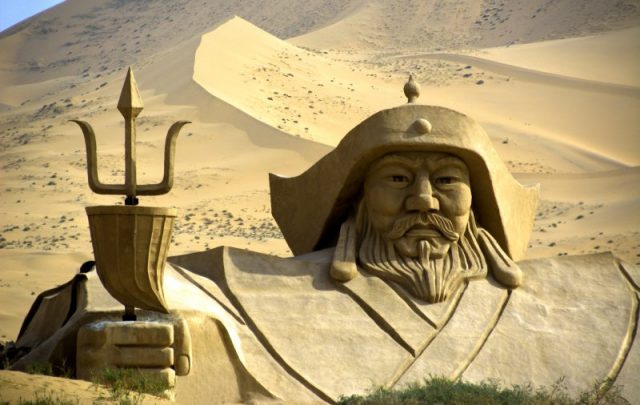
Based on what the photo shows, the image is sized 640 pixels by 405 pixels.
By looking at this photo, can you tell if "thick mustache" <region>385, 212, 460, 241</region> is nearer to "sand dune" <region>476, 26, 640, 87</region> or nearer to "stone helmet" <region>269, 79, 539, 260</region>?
"stone helmet" <region>269, 79, 539, 260</region>

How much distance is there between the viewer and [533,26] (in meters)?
73.8

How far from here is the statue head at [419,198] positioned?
1200 cm

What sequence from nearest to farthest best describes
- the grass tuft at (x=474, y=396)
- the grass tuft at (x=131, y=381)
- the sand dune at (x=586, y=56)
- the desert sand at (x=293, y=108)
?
the grass tuft at (x=131, y=381) < the grass tuft at (x=474, y=396) < the desert sand at (x=293, y=108) < the sand dune at (x=586, y=56)

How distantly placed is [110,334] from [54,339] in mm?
906

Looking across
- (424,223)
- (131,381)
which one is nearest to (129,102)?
(131,381)

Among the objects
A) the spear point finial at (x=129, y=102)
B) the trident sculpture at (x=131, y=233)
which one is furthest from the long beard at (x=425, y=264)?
the spear point finial at (x=129, y=102)

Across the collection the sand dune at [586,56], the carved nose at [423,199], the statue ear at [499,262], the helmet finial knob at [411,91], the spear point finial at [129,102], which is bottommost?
the statue ear at [499,262]

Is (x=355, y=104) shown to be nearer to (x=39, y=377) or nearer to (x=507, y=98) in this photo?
(x=507, y=98)

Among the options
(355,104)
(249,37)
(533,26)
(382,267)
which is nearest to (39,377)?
(382,267)

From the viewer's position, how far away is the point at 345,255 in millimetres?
12195

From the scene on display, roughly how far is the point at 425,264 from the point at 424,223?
364 mm

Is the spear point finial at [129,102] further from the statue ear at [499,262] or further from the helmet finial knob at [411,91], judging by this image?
the statue ear at [499,262]

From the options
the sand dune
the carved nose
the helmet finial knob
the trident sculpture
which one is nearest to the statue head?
the carved nose

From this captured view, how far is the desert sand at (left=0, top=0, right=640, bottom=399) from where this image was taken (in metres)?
32.2
